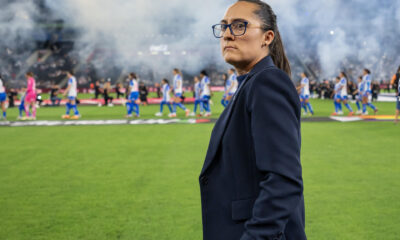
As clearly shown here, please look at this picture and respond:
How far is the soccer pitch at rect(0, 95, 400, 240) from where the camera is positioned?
3.94 metres

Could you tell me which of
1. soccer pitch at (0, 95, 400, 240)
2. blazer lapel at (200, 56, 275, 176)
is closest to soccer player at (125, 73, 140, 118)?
soccer pitch at (0, 95, 400, 240)

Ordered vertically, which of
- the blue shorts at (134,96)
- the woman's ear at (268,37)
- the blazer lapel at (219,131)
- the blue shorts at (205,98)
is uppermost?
the woman's ear at (268,37)

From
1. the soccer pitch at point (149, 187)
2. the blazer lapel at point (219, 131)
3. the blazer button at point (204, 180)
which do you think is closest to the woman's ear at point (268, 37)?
the blazer lapel at point (219, 131)

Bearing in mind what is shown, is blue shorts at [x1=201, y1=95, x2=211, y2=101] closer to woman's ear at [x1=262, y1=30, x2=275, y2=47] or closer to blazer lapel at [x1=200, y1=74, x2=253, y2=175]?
woman's ear at [x1=262, y1=30, x2=275, y2=47]

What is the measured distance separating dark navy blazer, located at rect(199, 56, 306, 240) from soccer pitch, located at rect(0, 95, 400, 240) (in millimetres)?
2448

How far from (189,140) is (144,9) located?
2345 cm

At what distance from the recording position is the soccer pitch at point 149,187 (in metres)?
3.94

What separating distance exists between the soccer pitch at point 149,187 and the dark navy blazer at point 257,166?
8.03ft

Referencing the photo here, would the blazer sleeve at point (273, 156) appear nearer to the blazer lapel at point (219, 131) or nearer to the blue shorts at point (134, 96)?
the blazer lapel at point (219, 131)

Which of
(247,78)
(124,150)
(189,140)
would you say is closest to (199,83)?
(189,140)

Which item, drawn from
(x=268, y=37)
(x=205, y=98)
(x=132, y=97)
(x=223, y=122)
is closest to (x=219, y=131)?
(x=223, y=122)

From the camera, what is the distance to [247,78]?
4.57 feet

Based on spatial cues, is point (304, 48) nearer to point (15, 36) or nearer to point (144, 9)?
point (144, 9)

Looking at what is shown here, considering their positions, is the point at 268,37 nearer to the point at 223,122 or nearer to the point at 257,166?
the point at 223,122
